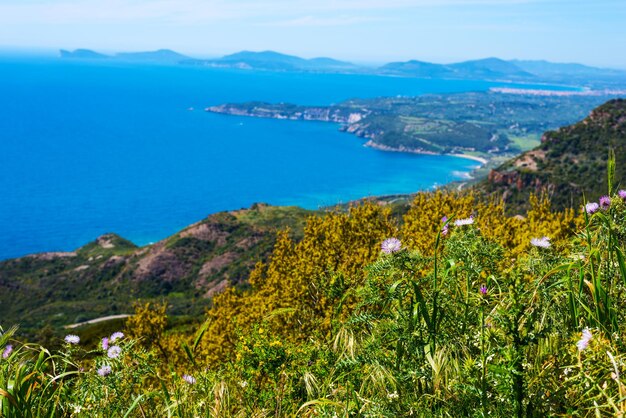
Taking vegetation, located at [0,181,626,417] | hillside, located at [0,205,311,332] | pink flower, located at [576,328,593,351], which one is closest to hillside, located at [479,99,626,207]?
hillside, located at [0,205,311,332]

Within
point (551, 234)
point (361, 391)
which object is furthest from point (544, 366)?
point (551, 234)

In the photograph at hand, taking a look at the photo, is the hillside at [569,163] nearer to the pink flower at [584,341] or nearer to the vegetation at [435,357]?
the vegetation at [435,357]

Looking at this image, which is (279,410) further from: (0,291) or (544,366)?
(0,291)

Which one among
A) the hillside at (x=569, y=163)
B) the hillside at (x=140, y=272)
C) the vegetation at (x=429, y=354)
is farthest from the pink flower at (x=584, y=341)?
the hillside at (x=569, y=163)

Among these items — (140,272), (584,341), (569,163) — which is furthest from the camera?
(569,163)

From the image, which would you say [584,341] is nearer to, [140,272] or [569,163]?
[140,272]

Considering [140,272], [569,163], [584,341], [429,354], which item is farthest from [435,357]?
[569,163]

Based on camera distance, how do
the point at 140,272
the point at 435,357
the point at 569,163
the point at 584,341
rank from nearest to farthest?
1. the point at 584,341
2. the point at 435,357
3. the point at 140,272
4. the point at 569,163
